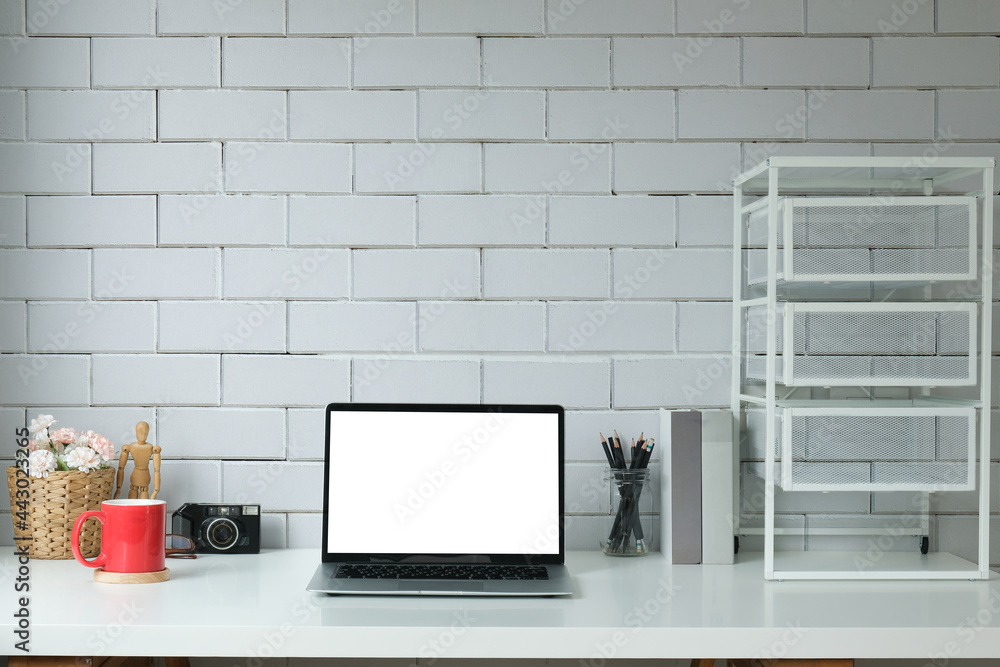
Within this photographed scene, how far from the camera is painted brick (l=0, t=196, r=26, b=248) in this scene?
66.9 inches

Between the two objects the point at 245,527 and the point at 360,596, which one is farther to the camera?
the point at 245,527

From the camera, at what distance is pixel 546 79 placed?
1.70 metres

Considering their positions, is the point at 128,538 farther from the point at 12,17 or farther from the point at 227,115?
the point at 12,17

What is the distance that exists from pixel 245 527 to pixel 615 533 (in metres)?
0.74

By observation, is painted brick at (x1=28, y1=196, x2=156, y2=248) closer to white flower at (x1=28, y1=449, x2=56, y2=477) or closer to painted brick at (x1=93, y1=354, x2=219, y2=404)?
painted brick at (x1=93, y1=354, x2=219, y2=404)

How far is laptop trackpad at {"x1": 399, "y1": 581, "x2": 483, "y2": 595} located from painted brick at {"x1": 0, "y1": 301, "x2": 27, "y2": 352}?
1006 millimetres

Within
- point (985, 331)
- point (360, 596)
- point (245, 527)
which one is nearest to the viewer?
point (360, 596)

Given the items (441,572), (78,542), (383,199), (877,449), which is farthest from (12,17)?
(877,449)

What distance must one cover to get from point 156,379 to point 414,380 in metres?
0.55

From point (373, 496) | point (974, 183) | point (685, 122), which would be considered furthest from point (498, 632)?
point (974, 183)

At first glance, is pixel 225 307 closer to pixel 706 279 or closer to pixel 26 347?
pixel 26 347

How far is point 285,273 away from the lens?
5.59 ft

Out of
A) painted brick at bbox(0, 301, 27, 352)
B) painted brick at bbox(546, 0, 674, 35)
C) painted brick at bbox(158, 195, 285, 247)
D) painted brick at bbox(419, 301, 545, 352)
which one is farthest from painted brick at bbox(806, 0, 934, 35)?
painted brick at bbox(0, 301, 27, 352)

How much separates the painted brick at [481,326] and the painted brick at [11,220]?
2.84 feet
